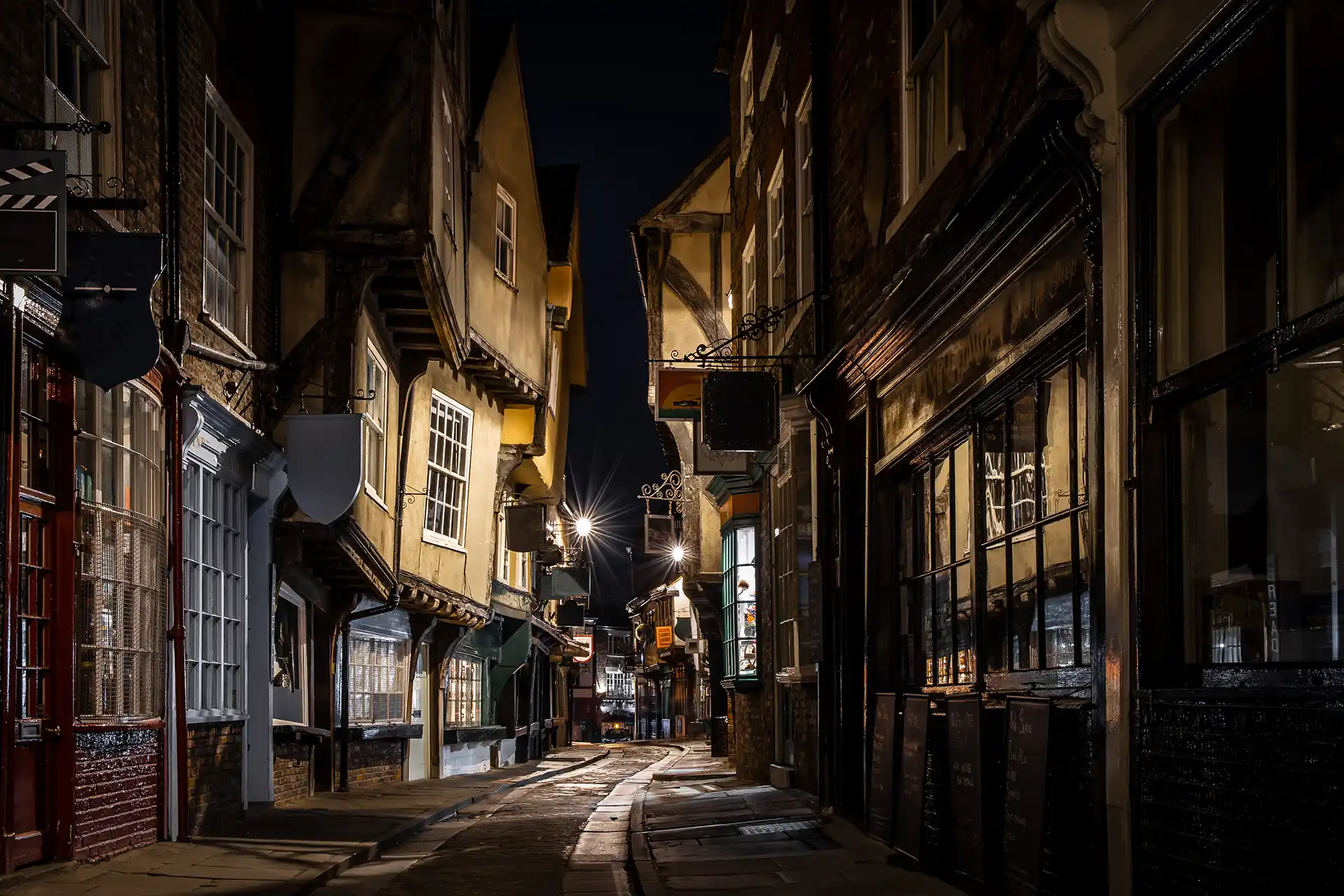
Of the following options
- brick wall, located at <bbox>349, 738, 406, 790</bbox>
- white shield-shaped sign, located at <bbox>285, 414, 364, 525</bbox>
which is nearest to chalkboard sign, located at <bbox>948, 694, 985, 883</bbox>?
white shield-shaped sign, located at <bbox>285, 414, 364, 525</bbox>

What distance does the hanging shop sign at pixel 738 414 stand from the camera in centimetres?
1596

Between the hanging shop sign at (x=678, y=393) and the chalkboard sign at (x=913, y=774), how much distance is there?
29.2ft

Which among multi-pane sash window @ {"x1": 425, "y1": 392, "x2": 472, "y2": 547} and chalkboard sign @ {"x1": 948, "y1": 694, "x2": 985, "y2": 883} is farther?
multi-pane sash window @ {"x1": 425, "y1": 392, "x2": 472, "y2": 547}

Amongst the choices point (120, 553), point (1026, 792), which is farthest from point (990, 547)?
point (120, 553)

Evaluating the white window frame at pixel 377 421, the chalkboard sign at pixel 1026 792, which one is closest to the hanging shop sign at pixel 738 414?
the white window frame at pixel 377 421

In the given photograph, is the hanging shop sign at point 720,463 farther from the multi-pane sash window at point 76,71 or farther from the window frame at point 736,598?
the multi-pane sash window at point 76,71

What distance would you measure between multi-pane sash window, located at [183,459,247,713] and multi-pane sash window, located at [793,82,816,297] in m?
6.13

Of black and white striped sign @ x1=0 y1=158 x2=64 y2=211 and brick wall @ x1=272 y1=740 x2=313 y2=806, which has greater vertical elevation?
black and white striped sign @ x1=0 y1=158 x2=64 y2=211

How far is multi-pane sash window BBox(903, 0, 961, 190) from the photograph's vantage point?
980cm

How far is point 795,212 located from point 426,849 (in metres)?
7.82

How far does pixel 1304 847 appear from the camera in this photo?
458 centimetres

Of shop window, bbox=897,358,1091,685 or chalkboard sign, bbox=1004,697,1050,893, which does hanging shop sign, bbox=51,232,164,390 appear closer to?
shop window, bbox=897,358,1091,685

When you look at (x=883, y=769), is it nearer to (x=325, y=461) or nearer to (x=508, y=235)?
(x=325, y=461)

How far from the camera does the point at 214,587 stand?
13.9 m
